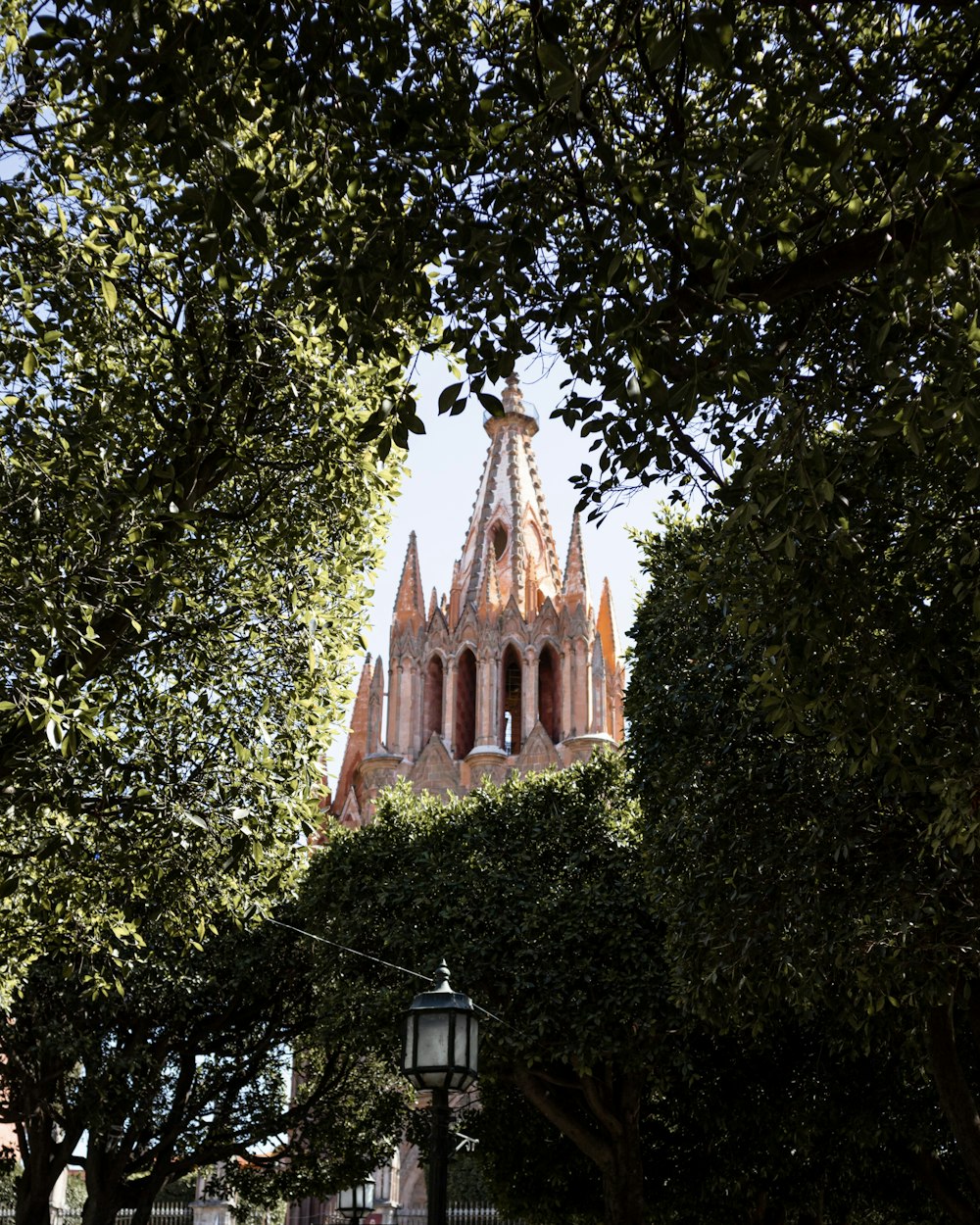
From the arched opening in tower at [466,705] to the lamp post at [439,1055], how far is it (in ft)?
136

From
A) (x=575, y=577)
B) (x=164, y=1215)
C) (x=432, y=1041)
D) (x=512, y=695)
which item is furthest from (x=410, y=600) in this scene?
(x=432, y=1041)

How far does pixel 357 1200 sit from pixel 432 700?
2925cm

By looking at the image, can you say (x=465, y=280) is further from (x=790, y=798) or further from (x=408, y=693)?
(x=408, y=693)

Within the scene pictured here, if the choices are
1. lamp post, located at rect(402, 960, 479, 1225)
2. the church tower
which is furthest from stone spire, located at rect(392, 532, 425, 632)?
lamp post, located at rect(402, 960, 479, 1225)

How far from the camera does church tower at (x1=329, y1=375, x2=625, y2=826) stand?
4872 centimetres

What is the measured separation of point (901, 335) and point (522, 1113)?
684 inches

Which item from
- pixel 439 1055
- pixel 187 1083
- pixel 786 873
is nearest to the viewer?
pixel 439 1055

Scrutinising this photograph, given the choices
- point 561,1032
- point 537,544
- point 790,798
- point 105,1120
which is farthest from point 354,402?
point 537,544

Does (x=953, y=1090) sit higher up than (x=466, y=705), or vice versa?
(x=466, y=705)

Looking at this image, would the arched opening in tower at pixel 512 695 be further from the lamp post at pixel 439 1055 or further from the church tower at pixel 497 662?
the lamp post at pixel 439 1055

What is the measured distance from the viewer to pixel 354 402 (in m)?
11.4

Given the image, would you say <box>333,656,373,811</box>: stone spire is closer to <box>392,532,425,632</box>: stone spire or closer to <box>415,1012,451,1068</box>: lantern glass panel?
<box>392,532,425,632</box>: stone spire

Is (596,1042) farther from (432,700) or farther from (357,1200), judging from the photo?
(432,700)

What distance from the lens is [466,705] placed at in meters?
51.7
